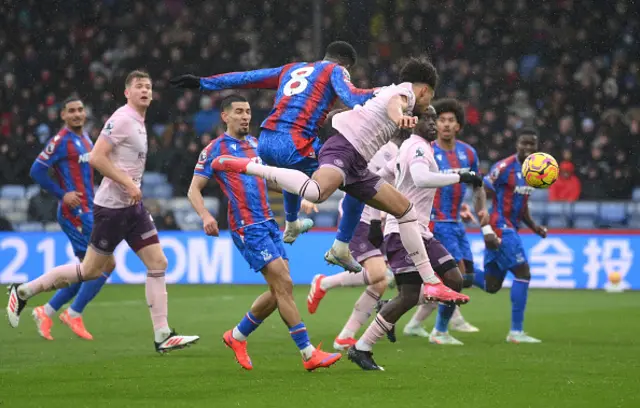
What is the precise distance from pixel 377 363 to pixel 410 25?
17.5 meters

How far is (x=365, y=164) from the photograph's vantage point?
8.32m

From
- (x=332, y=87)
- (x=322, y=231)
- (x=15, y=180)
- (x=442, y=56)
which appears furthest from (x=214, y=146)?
(x=442, y=56)

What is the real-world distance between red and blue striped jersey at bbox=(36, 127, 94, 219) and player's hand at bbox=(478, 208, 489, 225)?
4302mm

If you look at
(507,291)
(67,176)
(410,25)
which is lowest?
(507,291)

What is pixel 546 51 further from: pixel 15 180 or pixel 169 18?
pixel 15 180

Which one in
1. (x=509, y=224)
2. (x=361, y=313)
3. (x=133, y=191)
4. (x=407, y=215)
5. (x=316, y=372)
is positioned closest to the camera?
(x=407, y=215)

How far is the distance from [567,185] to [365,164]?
12909 millimetres

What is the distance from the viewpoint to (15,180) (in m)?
21.6

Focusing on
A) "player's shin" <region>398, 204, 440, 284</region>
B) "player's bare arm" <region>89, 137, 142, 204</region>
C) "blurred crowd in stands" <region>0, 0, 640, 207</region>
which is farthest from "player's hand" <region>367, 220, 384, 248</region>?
"blurred crowd in stands" <region>0, 0, 640, 207</region>

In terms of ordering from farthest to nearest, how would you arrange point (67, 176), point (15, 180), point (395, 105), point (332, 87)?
point (15, 180), point (67, 176), point (332, 87), point (395, 105)

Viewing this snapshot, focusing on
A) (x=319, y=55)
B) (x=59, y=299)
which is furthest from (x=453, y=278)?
(x=319, y=55)

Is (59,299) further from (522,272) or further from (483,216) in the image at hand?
(522,272)

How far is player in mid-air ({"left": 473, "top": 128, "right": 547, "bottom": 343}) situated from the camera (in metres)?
11.6

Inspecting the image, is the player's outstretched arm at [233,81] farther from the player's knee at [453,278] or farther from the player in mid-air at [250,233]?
the player's knee at [453,278]
